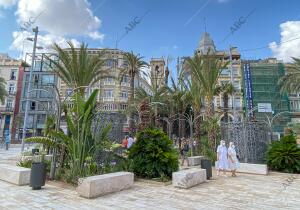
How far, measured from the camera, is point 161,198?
281 inches

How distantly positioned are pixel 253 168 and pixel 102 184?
29.6 ft

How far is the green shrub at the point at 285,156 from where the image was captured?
12.9m

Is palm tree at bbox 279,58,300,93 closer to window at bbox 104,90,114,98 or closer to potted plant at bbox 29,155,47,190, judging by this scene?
potted plant at bbox 29,155,47,190

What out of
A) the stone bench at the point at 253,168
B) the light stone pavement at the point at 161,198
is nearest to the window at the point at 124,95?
the stone bench at the point at 253,168

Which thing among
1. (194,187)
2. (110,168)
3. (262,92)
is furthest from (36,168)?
(262,92)

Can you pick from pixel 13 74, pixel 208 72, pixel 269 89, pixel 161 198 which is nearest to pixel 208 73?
pixel 208 72

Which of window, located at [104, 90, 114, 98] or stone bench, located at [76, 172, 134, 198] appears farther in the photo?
window, located at [104, 90, 114, 98]

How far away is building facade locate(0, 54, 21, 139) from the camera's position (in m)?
52.6

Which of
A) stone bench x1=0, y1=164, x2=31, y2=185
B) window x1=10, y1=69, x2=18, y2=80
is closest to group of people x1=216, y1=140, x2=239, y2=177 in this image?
stone bench x1=0, y1=164, x2=31, y2=185

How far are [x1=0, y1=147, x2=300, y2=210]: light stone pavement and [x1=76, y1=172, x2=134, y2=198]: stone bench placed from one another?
22cm

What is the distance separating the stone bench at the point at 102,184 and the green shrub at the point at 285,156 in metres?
9.29

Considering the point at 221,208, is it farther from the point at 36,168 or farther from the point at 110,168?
the point at 36,168

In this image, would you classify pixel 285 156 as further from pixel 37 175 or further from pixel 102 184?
pixel 37 175

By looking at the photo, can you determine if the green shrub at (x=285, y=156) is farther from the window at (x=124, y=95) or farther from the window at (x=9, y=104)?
the window at (x=9, y=104)
